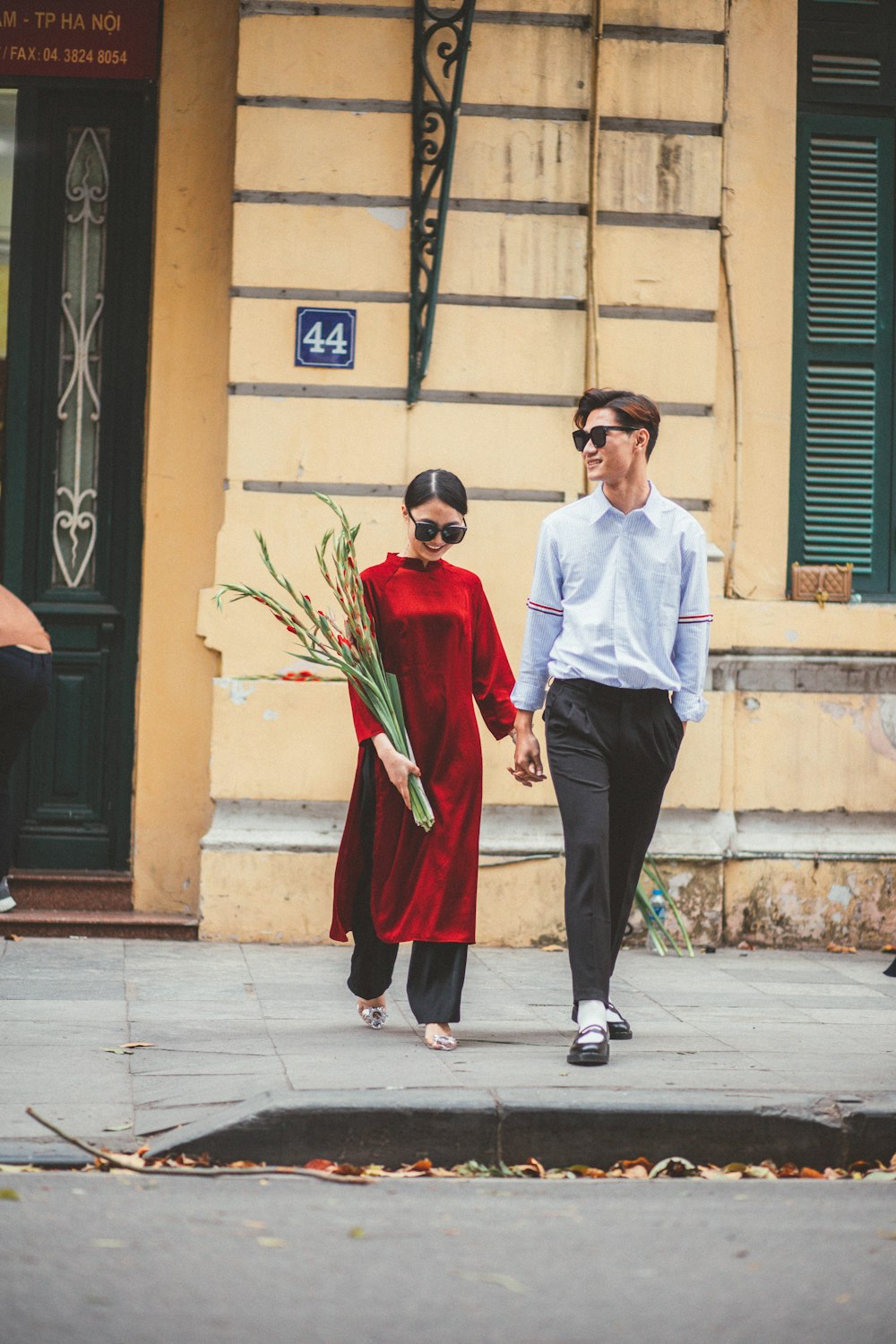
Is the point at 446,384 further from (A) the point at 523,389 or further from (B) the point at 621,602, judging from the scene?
(B) the point at 621,602

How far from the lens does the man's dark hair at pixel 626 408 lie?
17.6ft

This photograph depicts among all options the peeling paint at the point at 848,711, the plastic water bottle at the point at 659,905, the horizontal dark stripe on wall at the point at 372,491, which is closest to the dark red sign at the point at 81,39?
the horizontal dark stripe on wall at the point at 372,491

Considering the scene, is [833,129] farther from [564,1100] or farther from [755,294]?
[564,1100]

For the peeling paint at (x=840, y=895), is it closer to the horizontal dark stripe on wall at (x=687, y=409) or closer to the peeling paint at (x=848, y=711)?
the peeling paint at (x=848, y=711)

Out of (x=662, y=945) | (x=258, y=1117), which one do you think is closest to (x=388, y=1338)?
(x=258, y=1117)

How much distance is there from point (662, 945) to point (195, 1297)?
4625 mm

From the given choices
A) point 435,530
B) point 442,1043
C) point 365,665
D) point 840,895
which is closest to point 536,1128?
point 442,1043

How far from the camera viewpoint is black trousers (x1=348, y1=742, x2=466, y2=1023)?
5.48 metres

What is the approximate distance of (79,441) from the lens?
320 inches

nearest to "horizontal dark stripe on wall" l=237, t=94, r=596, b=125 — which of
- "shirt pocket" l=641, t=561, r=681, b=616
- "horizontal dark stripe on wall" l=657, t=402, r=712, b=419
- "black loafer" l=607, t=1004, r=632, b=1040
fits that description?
"horizontal dark stripe on wall" l=657, t=402, r=712, b=419

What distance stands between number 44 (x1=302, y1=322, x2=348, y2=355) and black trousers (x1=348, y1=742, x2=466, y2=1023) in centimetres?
259

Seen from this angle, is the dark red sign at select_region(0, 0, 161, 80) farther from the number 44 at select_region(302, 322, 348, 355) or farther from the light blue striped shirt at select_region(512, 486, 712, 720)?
the light blue striped shirt at select_region(512, 486, 712, 720)

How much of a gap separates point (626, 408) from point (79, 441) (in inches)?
142

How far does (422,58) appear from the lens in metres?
7.55
